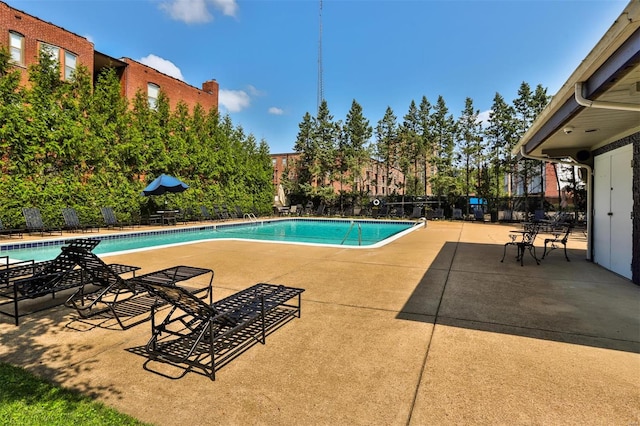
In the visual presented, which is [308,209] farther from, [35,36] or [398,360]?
[398,360]

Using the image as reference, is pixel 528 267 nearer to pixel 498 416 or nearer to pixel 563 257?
pixel 563 257

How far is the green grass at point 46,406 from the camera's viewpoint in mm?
1966

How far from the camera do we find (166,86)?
22.3 m

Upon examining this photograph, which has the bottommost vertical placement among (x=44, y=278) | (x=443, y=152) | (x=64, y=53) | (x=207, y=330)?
(x=207, y=330)

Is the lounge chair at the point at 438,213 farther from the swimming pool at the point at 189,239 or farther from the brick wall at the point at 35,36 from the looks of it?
the brick wall at the point at 35,36

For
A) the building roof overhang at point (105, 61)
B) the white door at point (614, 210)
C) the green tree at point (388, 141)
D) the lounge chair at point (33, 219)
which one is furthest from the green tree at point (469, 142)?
the lounge chair at point (33, 219)

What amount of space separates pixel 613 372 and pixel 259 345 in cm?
282

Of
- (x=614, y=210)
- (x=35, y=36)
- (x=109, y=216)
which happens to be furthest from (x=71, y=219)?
(x=614, y=210)

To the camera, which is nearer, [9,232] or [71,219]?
[9,232]

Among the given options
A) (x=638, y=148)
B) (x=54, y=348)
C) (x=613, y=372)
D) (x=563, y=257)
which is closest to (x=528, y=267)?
(x=563, y=257)

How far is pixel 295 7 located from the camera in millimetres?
13594

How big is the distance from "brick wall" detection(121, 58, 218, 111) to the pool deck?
1725 cm

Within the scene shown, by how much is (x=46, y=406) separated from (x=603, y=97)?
6192 millimetres

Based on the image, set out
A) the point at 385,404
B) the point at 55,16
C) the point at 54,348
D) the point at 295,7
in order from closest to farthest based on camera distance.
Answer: the point at 385,404 < the point at 54,348 < the point at 295,7 < the point at 55,16
